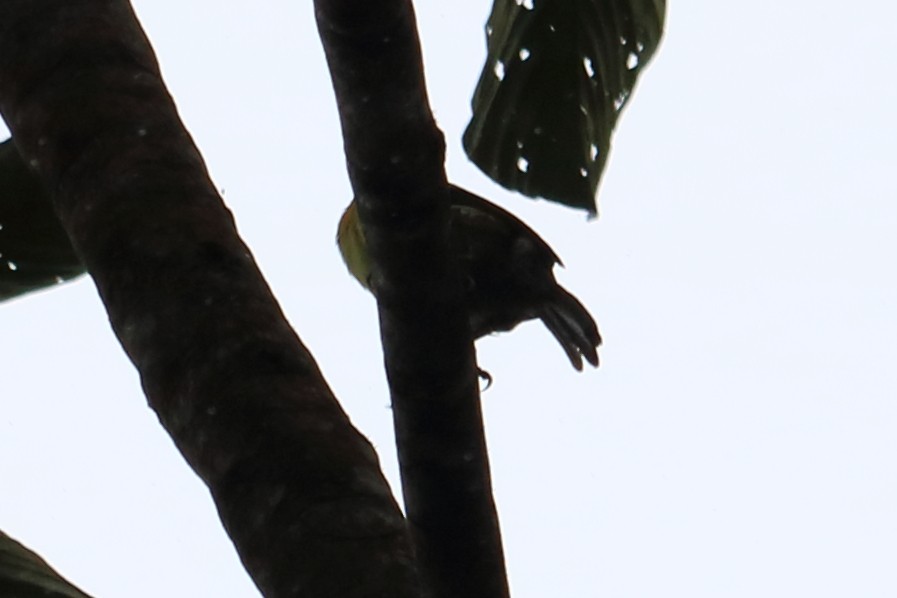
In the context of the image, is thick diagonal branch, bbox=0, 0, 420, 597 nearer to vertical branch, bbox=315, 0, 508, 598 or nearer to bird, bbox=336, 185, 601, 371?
vertical branch, bbox=315, 0, 508, 598

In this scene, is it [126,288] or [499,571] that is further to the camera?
[499,571]

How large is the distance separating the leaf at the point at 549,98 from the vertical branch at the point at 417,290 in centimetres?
52

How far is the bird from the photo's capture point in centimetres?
344

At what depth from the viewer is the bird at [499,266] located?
3439 mm

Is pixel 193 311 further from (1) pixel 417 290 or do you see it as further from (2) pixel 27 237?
(2) pixel 27 237

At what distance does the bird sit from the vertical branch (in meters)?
1.94

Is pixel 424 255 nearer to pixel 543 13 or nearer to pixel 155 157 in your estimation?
pixel 155 157

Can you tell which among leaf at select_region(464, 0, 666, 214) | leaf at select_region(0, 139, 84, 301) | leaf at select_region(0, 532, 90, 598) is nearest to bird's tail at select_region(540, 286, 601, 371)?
leaf at select_region(464, 0, 666, 214)

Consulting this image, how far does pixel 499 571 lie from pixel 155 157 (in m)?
0.67

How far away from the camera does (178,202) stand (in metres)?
1.10

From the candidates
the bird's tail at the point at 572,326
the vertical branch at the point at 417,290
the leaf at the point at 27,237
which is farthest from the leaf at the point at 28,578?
the bird's tail at the point at 572,326

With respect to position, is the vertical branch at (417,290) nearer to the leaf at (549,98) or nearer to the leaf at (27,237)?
the leaf at (549,98)

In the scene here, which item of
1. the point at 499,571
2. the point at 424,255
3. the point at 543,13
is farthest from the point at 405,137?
the point at 543,13

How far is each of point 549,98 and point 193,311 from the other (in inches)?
38.2
